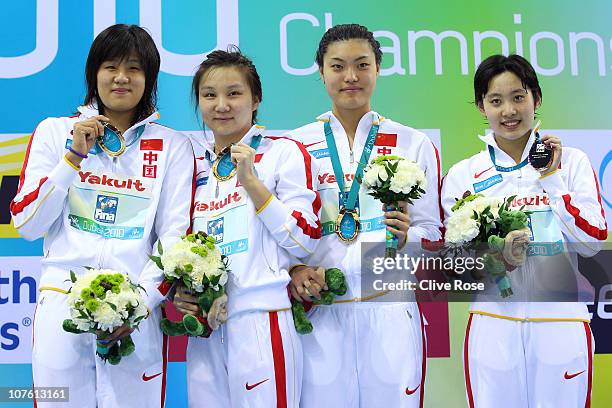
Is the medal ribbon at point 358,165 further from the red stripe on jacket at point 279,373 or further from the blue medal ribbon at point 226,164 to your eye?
the red stripe on jacket at point 279,373

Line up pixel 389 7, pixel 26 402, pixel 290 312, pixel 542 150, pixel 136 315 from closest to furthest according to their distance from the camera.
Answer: pixel 136 315
pixel 290 312
pixel 542 150
pixel 26 402
pixel 389 7

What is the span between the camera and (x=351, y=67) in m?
3.89

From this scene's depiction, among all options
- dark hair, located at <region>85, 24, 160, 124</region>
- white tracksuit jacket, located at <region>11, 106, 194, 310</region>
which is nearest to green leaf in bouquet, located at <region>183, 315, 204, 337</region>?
white tracksuit jacket, located at <region>11, 106, 194, 310</region>

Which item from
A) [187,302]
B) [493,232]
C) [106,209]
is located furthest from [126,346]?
[493,232]

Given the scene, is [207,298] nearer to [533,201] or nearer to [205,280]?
[205,280]

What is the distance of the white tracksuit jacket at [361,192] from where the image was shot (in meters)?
3.71

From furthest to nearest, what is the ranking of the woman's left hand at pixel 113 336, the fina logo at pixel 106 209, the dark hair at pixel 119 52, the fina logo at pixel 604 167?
the fina logo at pixel 604 167
the dark hair at pixel 119 52
the fina logo at pixel 106 209
the woman's left hand at pixel 113 336

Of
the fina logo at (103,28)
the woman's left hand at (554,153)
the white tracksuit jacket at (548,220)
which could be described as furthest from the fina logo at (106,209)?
the woman's left hand at (554,153)

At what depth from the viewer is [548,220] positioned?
389cm

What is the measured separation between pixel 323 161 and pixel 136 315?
1353 mm

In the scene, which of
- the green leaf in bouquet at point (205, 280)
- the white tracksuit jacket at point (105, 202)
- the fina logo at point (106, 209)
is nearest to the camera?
the green leaf in bouquet at point (205, 280)

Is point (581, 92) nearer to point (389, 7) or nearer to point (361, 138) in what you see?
point (389, 7)

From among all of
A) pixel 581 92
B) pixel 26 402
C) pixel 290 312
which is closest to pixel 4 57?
pixel 26 402

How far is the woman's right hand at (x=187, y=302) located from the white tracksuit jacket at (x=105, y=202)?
3.7 inches
